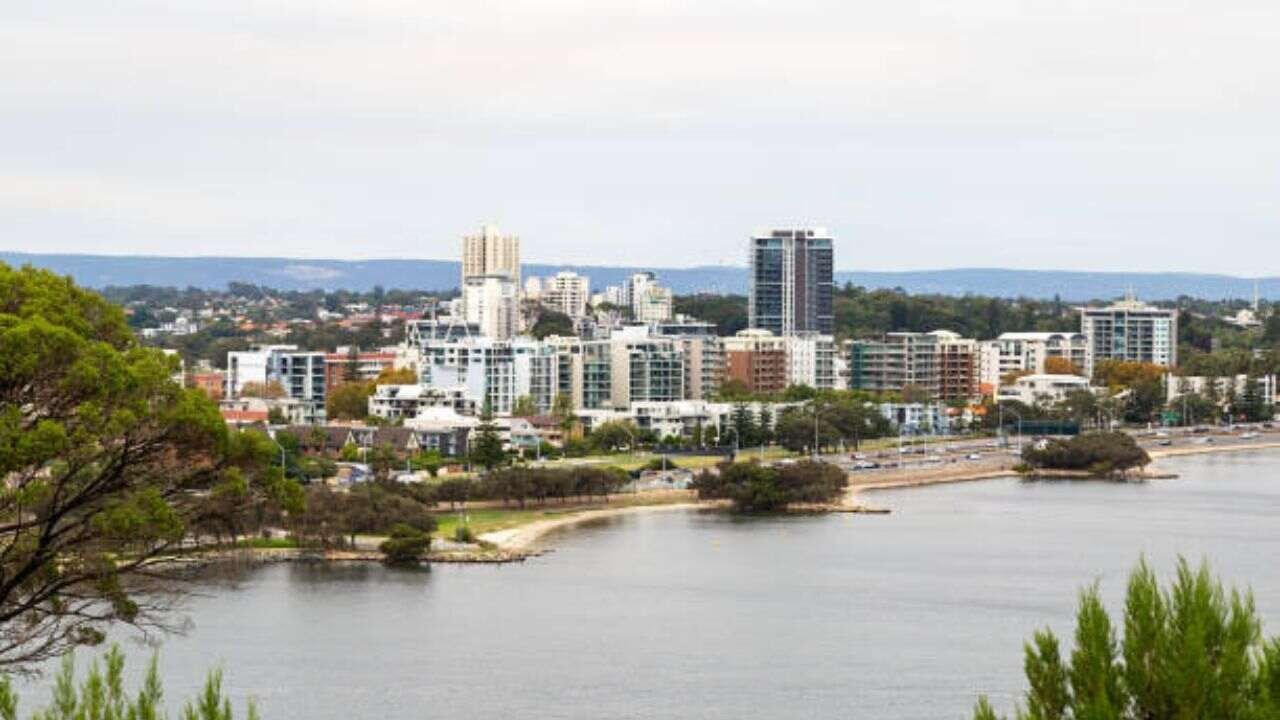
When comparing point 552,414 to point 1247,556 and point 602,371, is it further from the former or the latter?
point 1247,556

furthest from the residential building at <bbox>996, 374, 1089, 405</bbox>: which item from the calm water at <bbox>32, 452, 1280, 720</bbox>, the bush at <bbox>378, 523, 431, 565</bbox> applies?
the bush at <bbox>378, 523, 431, 565</bbox>

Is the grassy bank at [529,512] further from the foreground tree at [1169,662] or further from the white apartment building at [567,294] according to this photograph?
the white apartment building at [567,294]

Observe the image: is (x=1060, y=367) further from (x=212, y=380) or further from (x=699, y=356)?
(x=212, y=380)

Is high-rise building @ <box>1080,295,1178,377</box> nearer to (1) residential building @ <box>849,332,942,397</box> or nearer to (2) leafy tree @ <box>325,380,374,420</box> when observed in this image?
(1) residential building @ <box>849,332,942,397</box>

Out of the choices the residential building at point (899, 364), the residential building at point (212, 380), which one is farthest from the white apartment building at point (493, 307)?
the residential building at point (899, 364)

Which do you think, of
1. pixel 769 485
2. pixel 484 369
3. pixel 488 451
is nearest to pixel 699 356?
pixel 484 369

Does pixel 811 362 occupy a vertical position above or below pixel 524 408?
above

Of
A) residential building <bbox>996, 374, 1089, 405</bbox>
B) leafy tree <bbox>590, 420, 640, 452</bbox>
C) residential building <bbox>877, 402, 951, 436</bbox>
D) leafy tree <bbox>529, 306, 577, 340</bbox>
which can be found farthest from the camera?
leafy tree <bbox>529, 306, 577, 340</bbox>

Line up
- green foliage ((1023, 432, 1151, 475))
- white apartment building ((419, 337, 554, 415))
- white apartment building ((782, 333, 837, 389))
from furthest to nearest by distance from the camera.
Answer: white apartment building ((782, 333, 837, 389)), white apartment building ((419, 337, 554, 415)), green foliage ((1023, 432, 1151, 475))
